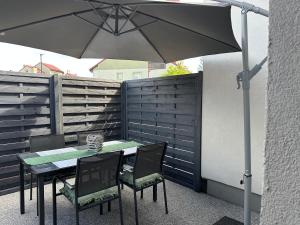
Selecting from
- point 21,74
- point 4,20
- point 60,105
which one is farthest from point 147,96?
point 4,20

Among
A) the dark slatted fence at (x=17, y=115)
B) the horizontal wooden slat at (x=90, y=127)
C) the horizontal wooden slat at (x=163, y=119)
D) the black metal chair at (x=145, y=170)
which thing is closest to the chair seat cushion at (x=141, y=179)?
the black metal chair at (x=145, y=170)

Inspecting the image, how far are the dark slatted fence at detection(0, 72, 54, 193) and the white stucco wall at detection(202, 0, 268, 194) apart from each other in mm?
2562

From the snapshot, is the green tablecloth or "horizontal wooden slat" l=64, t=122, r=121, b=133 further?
"horizontal wooden slat" l=64, t=122, r=121, b=133

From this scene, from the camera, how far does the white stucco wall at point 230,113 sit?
2.80 meters

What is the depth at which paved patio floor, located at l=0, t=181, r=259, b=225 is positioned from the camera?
267 centimetres

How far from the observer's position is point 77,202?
6.95 feet

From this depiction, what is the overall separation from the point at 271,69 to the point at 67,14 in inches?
91.8

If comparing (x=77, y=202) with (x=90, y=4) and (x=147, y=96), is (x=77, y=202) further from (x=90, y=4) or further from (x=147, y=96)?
(x=147, y=96)

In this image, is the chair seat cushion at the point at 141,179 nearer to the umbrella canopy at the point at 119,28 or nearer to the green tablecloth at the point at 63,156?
the green tablecloth at the point at 63,156

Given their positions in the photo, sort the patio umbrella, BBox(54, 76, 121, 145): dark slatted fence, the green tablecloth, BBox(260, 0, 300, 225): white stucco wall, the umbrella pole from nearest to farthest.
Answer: BBox(260, 0, 300, 225): white stucco wall → the umbrella pole → the patio umbrella → the green tablecloth → BBox(54, 76, 121, 145): dark slatted fence

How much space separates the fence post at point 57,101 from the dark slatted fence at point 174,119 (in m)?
1.38

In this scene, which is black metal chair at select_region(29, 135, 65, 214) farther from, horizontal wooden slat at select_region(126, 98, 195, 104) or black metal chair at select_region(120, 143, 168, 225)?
horizontal wooden slat at select_region(126, 98, 195, 104)

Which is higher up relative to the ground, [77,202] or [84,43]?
[84,43]

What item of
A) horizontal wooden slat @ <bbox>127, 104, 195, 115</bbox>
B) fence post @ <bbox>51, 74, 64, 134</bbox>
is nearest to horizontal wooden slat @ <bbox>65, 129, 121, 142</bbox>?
fence post @ <bbox>51, 74, 64, 134</bbox>
